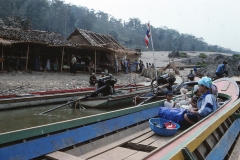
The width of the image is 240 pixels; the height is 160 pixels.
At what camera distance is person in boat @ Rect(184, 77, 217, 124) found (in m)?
4.32

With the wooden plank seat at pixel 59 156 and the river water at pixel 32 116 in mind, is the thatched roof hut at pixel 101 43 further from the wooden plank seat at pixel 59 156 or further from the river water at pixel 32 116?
the wooden plank seat at pixel 59 156

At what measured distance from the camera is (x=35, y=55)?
1941 cm

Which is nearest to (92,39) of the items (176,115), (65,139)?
(176,115)

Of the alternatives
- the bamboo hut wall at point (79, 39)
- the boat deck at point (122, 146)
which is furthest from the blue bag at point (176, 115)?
the bamboo hut wall at point (79, 39)

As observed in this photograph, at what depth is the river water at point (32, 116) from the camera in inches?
280

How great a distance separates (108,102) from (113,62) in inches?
586

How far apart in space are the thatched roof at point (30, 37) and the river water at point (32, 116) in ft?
29.0

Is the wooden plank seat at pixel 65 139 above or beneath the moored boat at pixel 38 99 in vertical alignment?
above

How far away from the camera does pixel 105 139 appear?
13.7 ft

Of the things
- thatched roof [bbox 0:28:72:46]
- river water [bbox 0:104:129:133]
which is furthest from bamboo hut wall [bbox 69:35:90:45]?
river water [bbox 0:104:129:133]

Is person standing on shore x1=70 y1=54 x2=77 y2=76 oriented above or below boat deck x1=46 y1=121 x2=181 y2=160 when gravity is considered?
above

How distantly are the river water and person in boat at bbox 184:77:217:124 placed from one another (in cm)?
481

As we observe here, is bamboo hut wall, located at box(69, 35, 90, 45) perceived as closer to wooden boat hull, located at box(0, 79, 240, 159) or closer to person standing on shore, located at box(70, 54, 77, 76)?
person standing on shore, located at box(70, 54, 77, 76)

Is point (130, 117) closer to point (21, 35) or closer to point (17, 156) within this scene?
point (17, 156)
